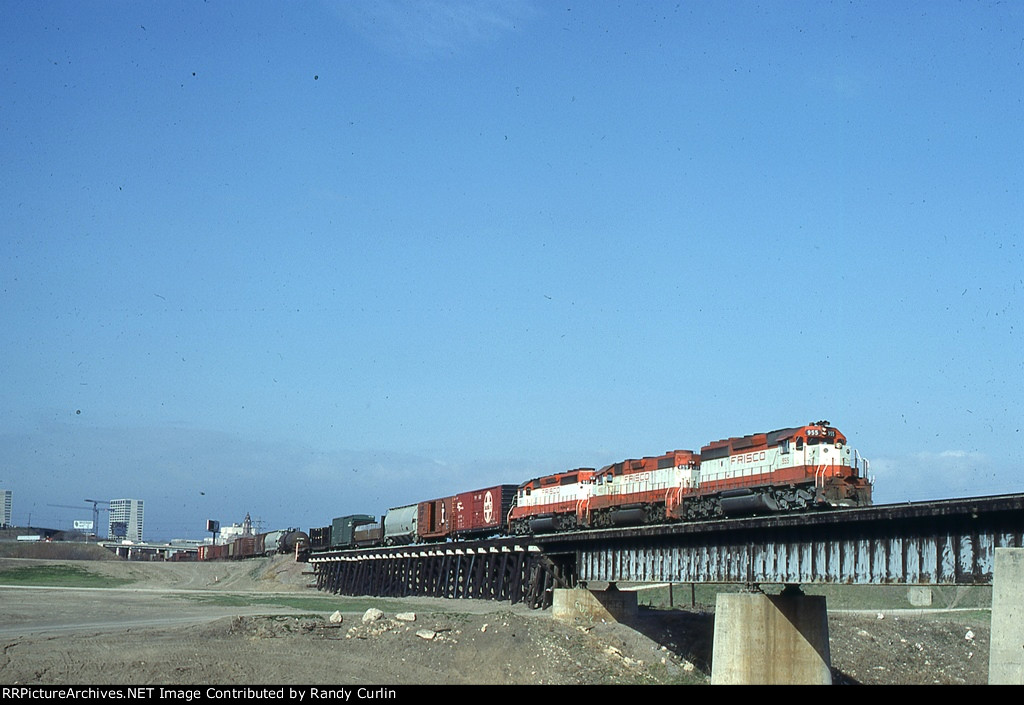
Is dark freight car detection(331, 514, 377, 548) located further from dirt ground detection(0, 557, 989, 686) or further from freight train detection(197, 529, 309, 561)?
dirt ground detection(0, 557, 989, 686)

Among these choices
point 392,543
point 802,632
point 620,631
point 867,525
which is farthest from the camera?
point 392,543

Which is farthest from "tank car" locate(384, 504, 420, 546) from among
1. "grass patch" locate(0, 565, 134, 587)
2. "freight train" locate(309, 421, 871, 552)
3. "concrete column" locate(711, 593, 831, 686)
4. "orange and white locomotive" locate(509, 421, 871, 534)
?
"concrete column" locate(711, 593, 831, 686)

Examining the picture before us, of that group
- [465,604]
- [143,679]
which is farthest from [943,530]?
[465,604]

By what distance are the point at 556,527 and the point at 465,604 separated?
6483mm

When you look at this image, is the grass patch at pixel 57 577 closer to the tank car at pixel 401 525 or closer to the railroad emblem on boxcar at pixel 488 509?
the tank car at pixel 401 525

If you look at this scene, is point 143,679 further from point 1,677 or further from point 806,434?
point 806,434

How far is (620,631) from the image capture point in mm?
44031

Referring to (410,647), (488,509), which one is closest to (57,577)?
(488,509)

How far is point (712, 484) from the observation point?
4331cm

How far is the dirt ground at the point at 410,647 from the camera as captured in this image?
32.4 meters

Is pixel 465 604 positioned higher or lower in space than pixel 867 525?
lower

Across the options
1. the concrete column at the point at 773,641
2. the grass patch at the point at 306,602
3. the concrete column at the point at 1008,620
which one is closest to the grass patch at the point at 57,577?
the grass patch at the point at 306,602

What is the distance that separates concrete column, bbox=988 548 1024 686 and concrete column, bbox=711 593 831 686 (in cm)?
1145

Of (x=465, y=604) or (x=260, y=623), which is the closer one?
(x=260, y=623)
